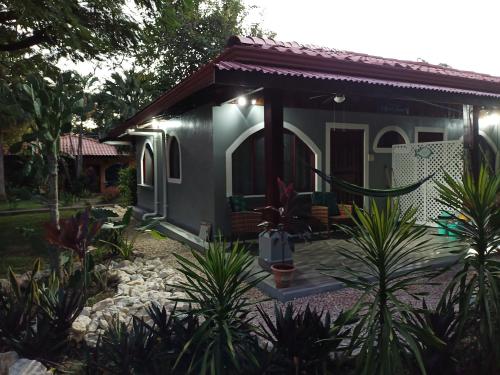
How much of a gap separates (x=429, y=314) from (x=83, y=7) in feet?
24.3

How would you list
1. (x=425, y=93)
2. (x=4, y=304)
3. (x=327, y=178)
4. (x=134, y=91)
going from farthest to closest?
(x=134, y=91) → (x=425, y=93) → (x=327, y=178) → (x=4, y=304)

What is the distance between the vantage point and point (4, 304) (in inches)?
124

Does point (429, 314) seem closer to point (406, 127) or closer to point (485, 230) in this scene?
point (485, 230)

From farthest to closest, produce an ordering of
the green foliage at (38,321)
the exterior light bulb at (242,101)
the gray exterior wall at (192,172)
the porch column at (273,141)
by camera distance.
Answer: the gray exterior wall at (192,172) → the exterior light bulb at (242,101) → the porch column at (273,141) → the green foliage at (38,321)

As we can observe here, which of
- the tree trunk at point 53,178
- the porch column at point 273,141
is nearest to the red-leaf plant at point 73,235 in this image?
the tree trunk at point 53,178

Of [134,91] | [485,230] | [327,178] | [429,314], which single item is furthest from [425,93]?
[134,91]

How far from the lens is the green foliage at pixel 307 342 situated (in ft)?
7.86

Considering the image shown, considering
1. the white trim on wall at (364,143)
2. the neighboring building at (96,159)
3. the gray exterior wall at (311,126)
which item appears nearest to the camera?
the gray exterior wall at (311,126)

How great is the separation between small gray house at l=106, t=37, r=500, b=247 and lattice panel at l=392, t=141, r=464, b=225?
3cm

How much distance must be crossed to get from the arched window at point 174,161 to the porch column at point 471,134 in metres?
6.39

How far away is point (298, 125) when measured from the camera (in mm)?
7953

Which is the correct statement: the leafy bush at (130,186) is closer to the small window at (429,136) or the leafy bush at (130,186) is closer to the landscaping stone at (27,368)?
the small window at (429,136)

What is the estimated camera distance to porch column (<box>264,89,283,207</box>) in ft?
17.4

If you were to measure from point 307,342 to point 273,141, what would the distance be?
130 inches
